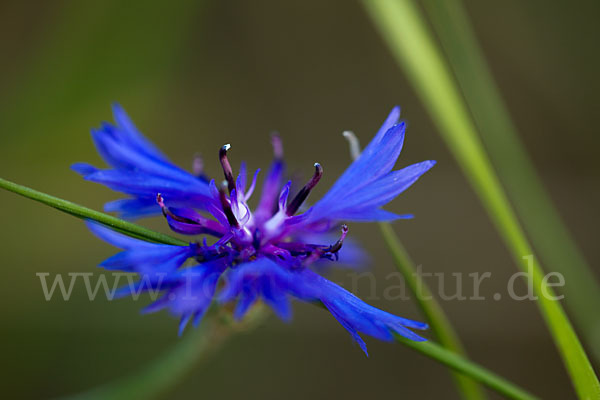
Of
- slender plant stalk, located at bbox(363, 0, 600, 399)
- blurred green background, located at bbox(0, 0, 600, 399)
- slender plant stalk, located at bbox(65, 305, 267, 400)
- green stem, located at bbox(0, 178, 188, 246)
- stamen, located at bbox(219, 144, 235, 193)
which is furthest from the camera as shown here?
blurred green background, located at bbox(0, 0, 600, 399)

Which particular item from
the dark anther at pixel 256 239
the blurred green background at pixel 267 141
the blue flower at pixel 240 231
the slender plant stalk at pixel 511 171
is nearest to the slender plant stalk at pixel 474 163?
the slender plant stalk at pixel 511 171

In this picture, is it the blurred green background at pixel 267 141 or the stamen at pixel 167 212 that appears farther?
the blurred green background at pixel 267 141

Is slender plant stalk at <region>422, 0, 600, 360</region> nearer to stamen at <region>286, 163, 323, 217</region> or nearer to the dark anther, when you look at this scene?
stamen at <region>286, 163, 323, 217</region>

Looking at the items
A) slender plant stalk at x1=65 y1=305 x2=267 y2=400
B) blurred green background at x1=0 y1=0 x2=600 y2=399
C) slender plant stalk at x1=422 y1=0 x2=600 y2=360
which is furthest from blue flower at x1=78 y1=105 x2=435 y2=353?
blurred green background at x1=0 y1=0 x2=600 y2=399

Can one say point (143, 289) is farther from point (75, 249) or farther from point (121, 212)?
point (75, 249)

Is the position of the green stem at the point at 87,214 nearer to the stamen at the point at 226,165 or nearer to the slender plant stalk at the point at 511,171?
the stamen at the point at 226,165

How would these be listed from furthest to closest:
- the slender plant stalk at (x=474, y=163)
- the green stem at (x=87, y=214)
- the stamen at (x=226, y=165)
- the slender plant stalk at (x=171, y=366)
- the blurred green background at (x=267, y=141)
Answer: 1. the blurred green background at (x=267, y=141)
2. the slender plant stalk at (x=171, y=366)
3. the stamen at (x=226, y=165)
4. the slender plant stalk at (x=474, y=163)
5. the green stem at (x=87, y=214)

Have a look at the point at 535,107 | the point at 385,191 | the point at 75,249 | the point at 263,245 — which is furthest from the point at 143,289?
the point at 535,107
